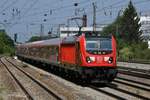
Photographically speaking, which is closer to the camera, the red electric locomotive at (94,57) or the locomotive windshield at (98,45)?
the red electric locomotive at (94,57)

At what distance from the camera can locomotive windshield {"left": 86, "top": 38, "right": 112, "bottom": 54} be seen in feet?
82.4

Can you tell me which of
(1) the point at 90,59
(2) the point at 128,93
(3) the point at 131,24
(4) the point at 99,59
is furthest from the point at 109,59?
(3) the point at 131,24

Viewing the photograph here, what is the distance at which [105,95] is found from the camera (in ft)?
68.1

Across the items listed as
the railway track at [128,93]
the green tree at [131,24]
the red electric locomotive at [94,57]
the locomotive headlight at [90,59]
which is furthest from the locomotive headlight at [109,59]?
the green tree at [131,24]

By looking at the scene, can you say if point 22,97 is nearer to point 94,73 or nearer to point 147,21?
point 94,73

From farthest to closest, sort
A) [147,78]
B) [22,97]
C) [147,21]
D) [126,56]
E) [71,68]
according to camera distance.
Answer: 1. [147,21]
2. [126,56]
3. [147,78]
4. [71,68]
5. [22,97]

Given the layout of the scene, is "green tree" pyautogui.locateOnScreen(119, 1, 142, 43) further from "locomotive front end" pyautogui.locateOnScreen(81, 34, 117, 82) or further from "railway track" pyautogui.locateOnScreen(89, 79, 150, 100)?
"locomotive front end" pyautogui.locateOnScreen(81, 34, 117, 82)

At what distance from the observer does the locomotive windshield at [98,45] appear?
82.4ft

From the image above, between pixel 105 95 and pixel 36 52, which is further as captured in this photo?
pixel 36 52

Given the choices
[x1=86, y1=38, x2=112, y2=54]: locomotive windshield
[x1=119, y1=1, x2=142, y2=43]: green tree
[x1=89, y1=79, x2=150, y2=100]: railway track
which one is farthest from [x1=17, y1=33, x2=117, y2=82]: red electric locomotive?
[x1=119, y1=1, x2=142, y2=43]: green tree

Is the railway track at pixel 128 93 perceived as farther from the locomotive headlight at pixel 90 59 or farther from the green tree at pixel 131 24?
the green tree at pixel 131 24

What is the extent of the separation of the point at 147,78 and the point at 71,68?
5636 millimetres

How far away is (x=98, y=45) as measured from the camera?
83.0ft

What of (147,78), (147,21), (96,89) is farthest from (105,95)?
(147,21)
